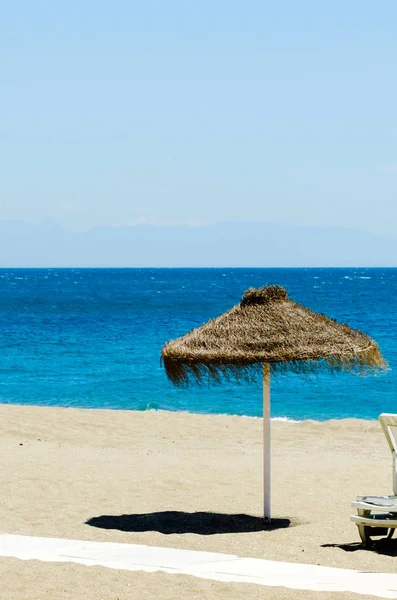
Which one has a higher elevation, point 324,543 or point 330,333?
point 330,333

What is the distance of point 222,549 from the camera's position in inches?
315

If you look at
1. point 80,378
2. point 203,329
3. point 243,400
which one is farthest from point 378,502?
point 80,378

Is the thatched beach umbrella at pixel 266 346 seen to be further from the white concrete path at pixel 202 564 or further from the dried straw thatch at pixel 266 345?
the white concrete path at pixel 202 564

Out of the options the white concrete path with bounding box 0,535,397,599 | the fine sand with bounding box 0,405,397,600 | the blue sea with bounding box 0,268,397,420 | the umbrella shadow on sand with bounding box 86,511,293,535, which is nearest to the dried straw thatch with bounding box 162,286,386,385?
the umbrella shadow on sand with bounding box 86,511,293,535

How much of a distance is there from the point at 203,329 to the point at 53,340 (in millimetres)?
28337

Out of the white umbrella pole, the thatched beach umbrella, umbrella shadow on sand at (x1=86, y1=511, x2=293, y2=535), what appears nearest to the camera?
the thatched beach umbrella

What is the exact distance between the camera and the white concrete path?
21.9 feet

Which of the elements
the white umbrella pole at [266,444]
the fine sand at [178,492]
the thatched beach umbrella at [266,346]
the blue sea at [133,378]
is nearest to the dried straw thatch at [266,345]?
the thatched beach umbrella at [266,346]

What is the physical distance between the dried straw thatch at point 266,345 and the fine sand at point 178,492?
1.58m

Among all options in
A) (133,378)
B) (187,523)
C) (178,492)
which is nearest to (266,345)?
(187,523)

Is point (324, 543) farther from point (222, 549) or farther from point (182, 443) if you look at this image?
point (182, 443)

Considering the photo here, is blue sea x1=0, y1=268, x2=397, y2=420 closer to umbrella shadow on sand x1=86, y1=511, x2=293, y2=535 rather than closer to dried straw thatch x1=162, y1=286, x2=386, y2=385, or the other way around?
umbrella shadow on sand x1=86, y1=511, x2=293, y2=535

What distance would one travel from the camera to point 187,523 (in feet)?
29.8

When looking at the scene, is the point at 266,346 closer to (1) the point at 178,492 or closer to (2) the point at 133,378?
(1) the point at 178,492
